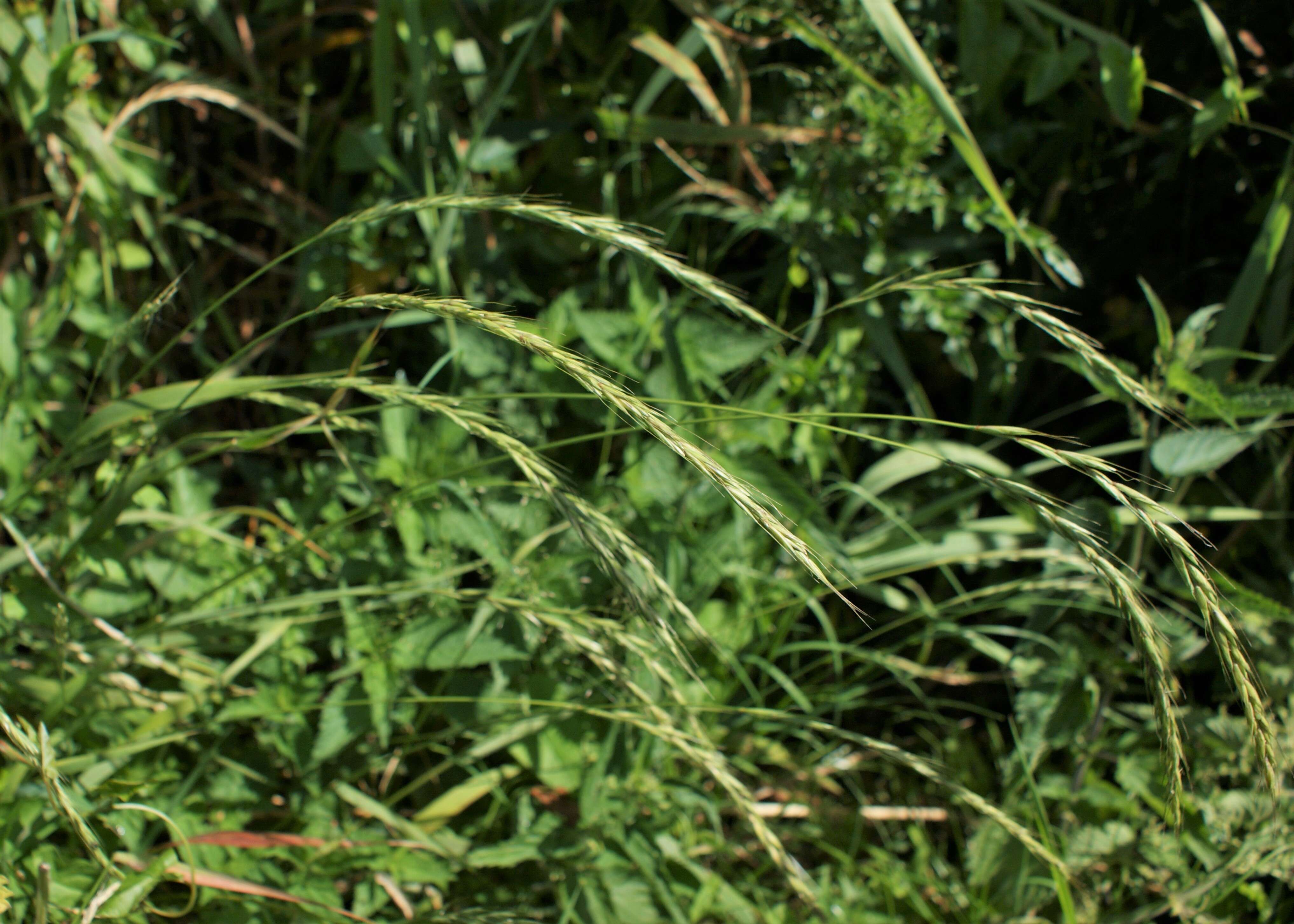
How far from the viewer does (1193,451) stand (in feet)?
4.04

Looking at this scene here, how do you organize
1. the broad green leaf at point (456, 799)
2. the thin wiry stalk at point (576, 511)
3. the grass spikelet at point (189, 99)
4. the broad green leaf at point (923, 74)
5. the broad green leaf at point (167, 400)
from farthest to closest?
the grass spikelet at point (189, 99)
the broad green leaf at point (456, 799)
the broad green leaf at point (923, 74)
the broad green leaf at point (167, 400)
the thin wiry stalk at point (576, 511)

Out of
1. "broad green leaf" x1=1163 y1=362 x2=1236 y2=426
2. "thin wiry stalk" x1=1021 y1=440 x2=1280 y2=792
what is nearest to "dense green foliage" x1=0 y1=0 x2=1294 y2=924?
"broad green leaf" x1=1163 y1=362 x2=1236 y2=426

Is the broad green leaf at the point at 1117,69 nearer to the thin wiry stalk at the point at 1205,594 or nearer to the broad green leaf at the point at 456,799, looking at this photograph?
the thin wiry stalk at the point at 1205,594

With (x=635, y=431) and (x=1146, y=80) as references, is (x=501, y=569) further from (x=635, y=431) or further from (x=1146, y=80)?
(x=1146, y=80)

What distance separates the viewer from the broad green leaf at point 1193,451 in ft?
4.00

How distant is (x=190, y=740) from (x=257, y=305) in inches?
37.2

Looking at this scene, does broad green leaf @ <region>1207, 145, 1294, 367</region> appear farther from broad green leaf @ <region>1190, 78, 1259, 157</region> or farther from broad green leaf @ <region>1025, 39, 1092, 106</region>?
broad green leaf @ <region>1025, 39, 1092, 106</region>

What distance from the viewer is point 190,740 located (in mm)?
1326

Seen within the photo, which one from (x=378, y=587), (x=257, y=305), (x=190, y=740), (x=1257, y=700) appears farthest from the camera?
(x=257, y=305)

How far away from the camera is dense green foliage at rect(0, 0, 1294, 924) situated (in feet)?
3.84

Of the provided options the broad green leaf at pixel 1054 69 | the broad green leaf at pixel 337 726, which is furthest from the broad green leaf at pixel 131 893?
the broad green leaf at pixel 1054 69

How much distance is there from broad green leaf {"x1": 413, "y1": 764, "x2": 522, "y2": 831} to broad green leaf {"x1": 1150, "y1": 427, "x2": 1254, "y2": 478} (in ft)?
3.62

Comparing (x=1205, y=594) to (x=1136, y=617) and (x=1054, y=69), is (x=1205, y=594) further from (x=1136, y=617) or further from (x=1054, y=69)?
(x=1054, y=69)

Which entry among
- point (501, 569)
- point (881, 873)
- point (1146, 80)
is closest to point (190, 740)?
point (501, 569)
